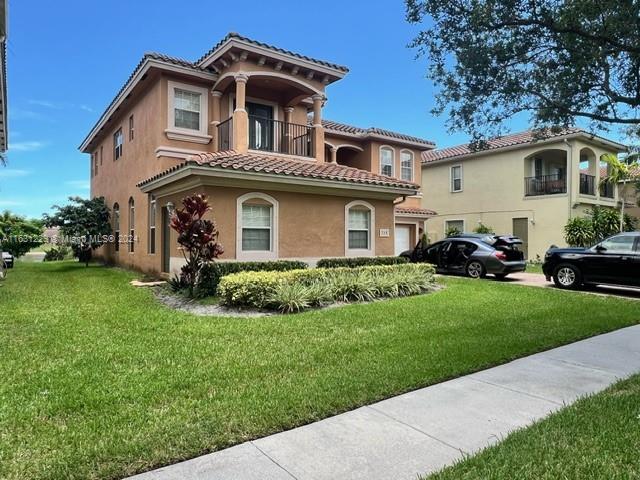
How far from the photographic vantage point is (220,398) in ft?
14.9

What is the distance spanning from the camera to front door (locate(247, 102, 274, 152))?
1612cm

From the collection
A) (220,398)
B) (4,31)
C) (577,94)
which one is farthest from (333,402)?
(4,31)

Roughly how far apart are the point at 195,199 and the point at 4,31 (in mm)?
4800

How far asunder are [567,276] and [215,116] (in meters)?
12.7

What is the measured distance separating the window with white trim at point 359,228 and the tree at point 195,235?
5267 mm

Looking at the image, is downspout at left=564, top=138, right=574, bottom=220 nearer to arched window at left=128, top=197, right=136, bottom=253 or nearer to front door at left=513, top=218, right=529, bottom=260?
front door at left=513, top=218, right=529, bottom=260

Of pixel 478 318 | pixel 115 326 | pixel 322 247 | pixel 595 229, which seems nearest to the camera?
pixel 115 326

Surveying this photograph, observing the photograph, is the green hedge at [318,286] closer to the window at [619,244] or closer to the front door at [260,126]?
the window at [619,244]

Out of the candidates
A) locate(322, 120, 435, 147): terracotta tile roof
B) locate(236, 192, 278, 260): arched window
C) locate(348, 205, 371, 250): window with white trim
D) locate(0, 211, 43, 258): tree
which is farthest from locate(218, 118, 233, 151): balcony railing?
locate(0, 211, 43, 258): tree

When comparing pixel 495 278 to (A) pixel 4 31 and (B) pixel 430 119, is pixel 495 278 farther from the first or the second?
(A) pixel 4 31

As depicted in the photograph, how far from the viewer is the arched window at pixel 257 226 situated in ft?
41.9

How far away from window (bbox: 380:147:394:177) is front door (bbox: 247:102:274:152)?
820cm

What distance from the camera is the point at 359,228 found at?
15.4 m

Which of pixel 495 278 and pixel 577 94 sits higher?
pixel 577 94
